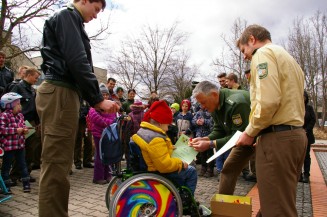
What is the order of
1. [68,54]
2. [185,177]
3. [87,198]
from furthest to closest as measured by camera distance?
[87,198] < [185,177] < [68,54]

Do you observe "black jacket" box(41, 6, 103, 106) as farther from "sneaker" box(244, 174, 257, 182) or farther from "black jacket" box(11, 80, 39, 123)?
"sneaker" box(244, 174, 257, 182)

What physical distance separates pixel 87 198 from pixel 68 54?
301cm

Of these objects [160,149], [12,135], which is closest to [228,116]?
[160,149]

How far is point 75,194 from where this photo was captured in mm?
4855

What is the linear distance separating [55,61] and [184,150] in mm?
1793

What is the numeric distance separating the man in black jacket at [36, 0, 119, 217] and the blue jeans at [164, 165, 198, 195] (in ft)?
3.92

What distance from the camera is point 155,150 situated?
3027mm

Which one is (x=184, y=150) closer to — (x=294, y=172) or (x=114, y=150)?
(x=114, y=150)

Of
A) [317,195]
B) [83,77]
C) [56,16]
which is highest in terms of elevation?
[56,16]

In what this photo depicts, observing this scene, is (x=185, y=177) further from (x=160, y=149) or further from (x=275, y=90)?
(x=275, y=90)

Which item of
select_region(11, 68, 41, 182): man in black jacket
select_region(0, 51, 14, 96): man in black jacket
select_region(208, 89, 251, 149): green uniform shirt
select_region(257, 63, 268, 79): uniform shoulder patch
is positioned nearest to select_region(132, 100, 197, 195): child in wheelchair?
select_region(208, 89, 251, 149): green uniform shirt

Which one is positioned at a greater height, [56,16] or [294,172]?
[56,16]

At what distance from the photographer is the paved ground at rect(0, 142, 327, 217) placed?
3.99 metres

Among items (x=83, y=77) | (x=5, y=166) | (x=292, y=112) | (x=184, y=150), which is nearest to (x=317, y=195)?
(x=184, y=150)
